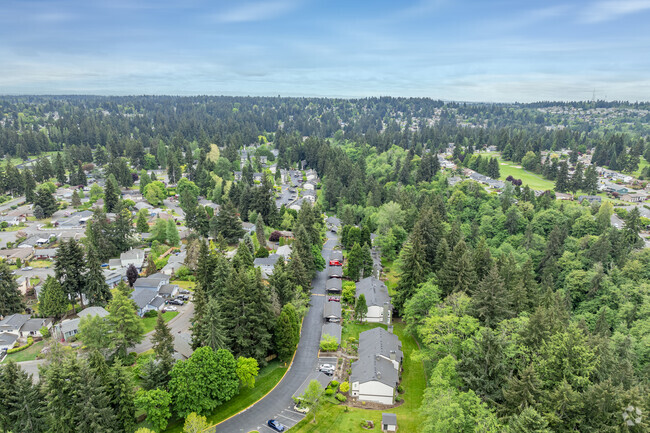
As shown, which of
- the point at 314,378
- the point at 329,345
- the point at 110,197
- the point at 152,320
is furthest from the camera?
the point at 110,197

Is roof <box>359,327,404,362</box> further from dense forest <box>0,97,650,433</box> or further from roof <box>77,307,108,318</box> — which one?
roof <box>77,307,108,318</box>

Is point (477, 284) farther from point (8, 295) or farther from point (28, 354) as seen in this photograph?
point (8, 295)

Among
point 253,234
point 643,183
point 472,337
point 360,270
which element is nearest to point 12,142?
point 253,234

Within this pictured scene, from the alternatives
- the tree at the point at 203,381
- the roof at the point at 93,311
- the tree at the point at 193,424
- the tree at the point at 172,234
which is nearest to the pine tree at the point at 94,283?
the roof at the point at 93,311

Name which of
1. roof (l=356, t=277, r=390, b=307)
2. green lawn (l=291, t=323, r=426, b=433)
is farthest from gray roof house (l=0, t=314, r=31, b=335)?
roof (l=356, t=277, r=390, b=307)

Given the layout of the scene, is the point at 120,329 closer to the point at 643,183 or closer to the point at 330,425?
the point at 330,425

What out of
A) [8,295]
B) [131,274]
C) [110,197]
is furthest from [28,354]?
[110,197]
